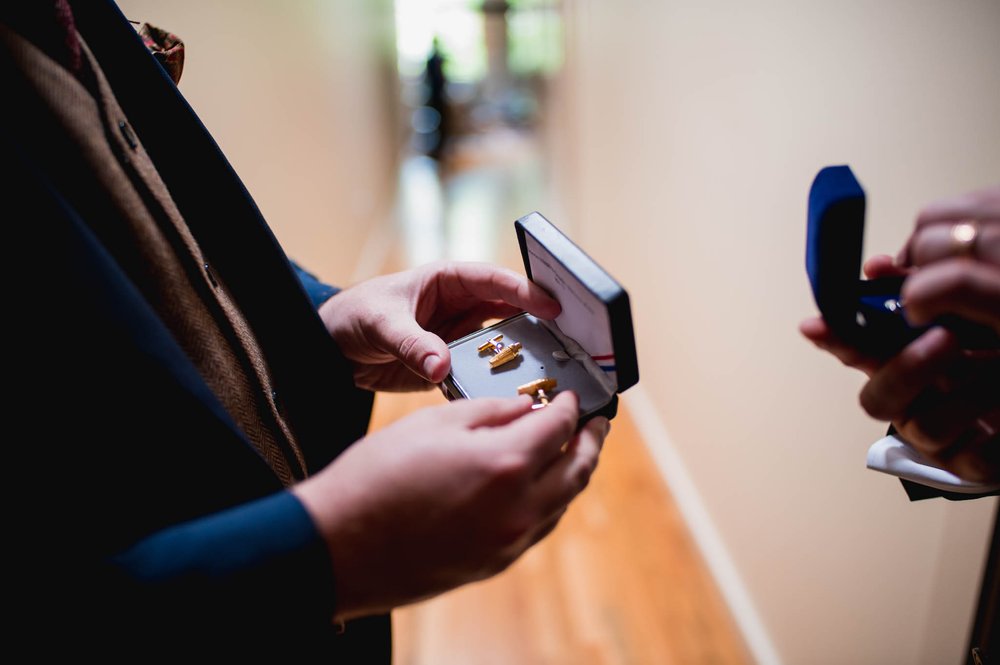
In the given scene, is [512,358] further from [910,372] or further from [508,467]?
[910,372]

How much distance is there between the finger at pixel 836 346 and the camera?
0.45 meters

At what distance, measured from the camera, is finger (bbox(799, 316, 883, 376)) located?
1.47 feet

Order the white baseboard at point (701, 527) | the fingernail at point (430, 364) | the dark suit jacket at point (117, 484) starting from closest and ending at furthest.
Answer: the dark suit jacket at point (117, 484) → the fingernail at point (430, 364) → the white baseboard at point (701, 527)

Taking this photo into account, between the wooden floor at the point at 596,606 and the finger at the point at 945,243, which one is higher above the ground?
the finger at the point at 945,243

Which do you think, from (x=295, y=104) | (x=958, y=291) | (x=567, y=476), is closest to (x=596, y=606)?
(x=567, y=476)

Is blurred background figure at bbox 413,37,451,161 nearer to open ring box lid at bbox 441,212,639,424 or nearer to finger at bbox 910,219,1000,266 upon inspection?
open ring box lid at bbox 441,212,639,424

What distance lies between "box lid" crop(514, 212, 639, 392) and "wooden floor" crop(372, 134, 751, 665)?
1110mm

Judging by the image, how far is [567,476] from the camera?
45 centimetres

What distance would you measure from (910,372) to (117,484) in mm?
543

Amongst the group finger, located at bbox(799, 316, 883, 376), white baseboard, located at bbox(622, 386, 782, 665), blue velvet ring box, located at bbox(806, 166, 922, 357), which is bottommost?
white baseboard, located at bbox(622, 386, 782, 665)

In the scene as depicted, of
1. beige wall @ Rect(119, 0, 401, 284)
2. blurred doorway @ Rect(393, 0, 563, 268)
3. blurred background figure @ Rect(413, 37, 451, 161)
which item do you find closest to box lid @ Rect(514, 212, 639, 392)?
beige wall @ Rect(119, 0, 401, 284)

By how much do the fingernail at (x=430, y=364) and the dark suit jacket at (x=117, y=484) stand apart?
21 cm

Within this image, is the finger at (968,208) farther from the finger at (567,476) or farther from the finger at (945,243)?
the finger at (567,476)

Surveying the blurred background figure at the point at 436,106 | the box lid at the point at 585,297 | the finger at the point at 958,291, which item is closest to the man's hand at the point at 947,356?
the finger at the point at 958,291
